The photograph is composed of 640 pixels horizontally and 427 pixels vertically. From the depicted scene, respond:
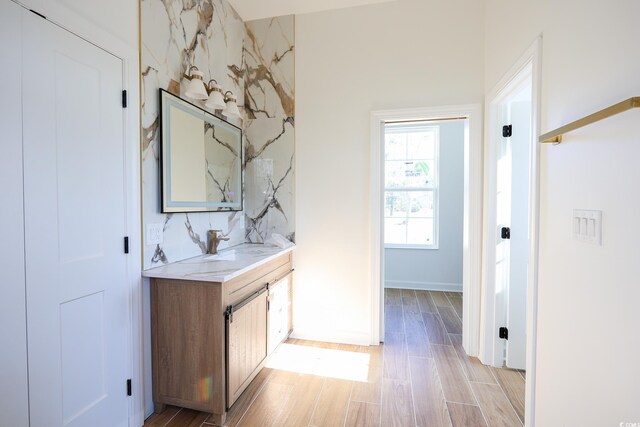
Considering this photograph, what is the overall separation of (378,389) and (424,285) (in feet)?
9.11

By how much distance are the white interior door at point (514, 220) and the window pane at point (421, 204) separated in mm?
2307

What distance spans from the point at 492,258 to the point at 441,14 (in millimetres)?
2156

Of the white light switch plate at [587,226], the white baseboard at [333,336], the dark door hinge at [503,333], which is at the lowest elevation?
the white baseboard at [333,336]

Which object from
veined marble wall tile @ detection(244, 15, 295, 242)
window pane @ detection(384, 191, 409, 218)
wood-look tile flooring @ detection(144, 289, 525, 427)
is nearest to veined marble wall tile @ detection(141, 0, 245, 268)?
veined marble wall tile @ detection(244, 15, 295, 242)

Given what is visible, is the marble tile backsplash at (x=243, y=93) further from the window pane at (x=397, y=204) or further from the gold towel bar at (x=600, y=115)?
the window pane at (x=397, y=204)

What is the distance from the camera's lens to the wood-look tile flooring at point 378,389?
5.87 ft

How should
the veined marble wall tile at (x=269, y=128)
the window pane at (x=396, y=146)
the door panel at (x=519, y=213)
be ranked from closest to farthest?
the door panel at (x=519, y=213) < the veined marble wall tile at (x=269, y=128) < the window pane at (x=396, y=146)

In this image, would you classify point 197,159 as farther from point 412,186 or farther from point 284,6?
point 412,186

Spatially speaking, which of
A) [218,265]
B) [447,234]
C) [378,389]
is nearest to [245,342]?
[218,265]

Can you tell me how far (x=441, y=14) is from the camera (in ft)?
8.44

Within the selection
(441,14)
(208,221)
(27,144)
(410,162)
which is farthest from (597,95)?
(410,162)

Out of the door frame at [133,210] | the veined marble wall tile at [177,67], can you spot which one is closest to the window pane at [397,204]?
the veined marble wall tile at [177,67]

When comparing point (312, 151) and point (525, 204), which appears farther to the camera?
point (312, 151)

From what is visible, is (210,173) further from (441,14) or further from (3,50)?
(441,14)
